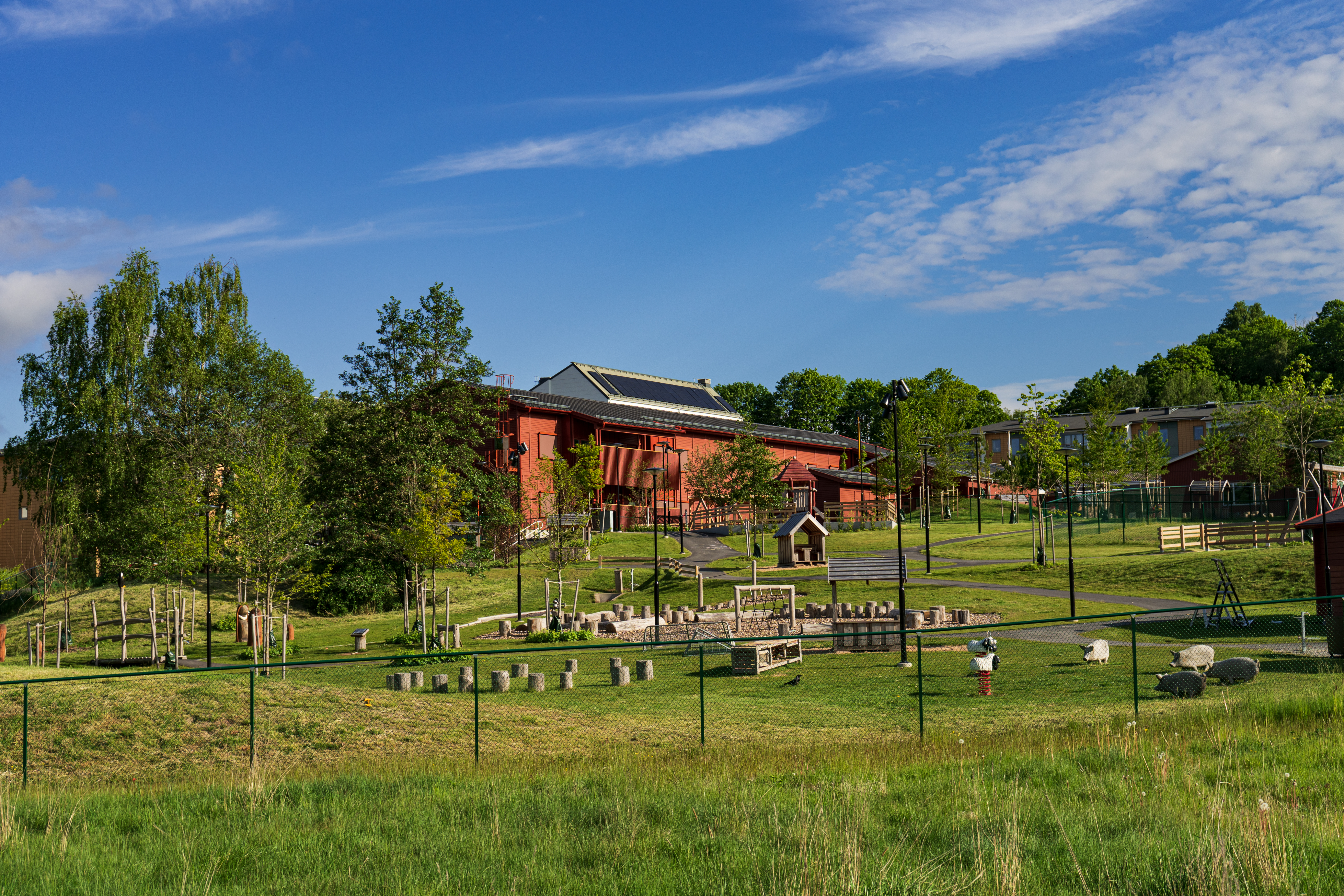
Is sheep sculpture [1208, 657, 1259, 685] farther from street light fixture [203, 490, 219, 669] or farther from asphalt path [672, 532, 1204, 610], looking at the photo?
street light fixture [203, 490, 219, 669]

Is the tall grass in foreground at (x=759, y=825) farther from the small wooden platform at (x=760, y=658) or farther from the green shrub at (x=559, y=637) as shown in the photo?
the green shrub at (x=559, y=637)

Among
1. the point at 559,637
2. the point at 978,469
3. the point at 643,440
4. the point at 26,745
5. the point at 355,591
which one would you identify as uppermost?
the point at 643,440

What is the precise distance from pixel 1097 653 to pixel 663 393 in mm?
64199

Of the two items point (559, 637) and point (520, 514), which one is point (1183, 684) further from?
point (520, 514)

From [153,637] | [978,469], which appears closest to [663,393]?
[978,469]

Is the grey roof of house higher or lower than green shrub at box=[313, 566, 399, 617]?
higher

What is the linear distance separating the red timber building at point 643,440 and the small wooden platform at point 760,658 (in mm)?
23048

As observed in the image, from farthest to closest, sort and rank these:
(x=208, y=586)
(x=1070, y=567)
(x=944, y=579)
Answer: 1. (x=944, y=579)
2. (x=208, y=586)
3. (x=1070, y=567)

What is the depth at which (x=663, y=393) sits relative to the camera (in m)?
83.6

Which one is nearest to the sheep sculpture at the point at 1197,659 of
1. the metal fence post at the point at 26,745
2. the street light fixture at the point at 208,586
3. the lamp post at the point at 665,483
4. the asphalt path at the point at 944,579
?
the asphalt path at the point at 944,579

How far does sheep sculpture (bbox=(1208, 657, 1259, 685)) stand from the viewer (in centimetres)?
1756

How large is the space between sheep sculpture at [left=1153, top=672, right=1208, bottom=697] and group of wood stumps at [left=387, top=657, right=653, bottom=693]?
35.6 ft

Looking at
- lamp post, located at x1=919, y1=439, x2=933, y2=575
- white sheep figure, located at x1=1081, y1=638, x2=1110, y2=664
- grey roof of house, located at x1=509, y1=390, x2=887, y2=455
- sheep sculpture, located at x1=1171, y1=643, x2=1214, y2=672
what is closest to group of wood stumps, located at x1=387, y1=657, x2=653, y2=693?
→ white sheep figure, located at x1=1081, y1=638, x2=1110, y2=664

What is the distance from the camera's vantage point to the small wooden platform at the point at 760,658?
22812mm
